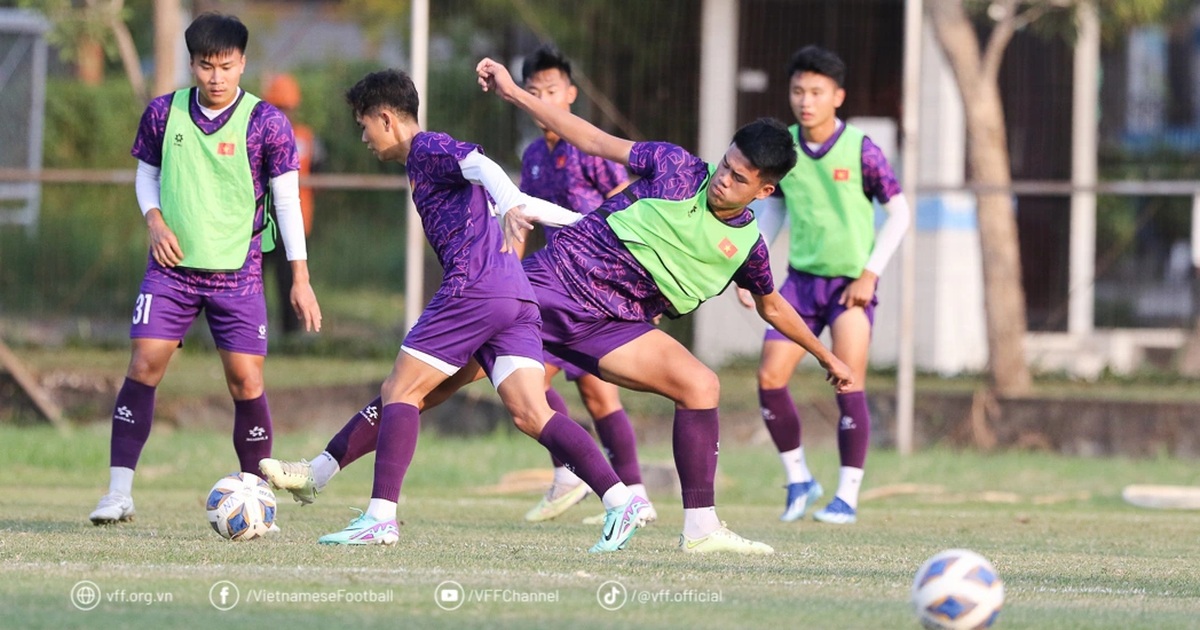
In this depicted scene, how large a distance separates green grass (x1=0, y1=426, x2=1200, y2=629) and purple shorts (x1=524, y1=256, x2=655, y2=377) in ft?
2.46

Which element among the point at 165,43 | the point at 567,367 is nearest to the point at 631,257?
the point at 567,367

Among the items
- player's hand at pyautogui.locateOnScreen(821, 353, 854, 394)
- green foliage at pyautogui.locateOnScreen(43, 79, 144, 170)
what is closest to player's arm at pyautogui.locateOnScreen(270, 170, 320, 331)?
Answer: player's hand at pyautogui.locateOnScreen(821, 353, 854, 394)

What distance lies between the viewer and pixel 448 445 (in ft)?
41.0

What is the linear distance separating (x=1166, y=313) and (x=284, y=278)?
7410 mm

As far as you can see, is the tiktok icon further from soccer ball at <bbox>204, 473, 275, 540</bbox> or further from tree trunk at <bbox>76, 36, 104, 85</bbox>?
tree trunk at <bbox>76, 36, 104, 85</bbox>

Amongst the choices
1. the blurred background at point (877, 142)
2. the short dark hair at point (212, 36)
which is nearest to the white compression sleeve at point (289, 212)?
the short dark hair at point (212, 36)

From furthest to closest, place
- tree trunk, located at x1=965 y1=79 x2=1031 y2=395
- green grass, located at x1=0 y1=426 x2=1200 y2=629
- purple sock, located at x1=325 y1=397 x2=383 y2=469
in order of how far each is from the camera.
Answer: tree trunk, located at x1=965 y1=79 x2=1031 y2=395
purple sock, located at x1=325 y1=397 x2=383 y2=469
green grass, located at x1=0 y1=426 x2=1200 y2=629

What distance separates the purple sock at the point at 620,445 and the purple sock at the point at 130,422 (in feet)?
7.07

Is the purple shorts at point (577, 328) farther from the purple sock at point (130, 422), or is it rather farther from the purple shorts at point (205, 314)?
the purple sock at point (130, 422)

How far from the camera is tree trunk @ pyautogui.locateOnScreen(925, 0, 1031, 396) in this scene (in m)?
13.4

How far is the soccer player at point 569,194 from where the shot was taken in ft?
28.1

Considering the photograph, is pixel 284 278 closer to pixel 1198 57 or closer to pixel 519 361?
Result: pixel 519 361

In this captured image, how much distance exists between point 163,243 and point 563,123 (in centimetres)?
185

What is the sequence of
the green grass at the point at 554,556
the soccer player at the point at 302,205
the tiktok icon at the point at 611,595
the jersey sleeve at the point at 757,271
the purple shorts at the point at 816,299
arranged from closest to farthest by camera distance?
the green grass at the point at 554,556
the tiktok icon at the point at 611,595
the jersey sleeve at the point at 757,271
the purple shorts at the point at 816,299
the soccer player at the point at 302,205
